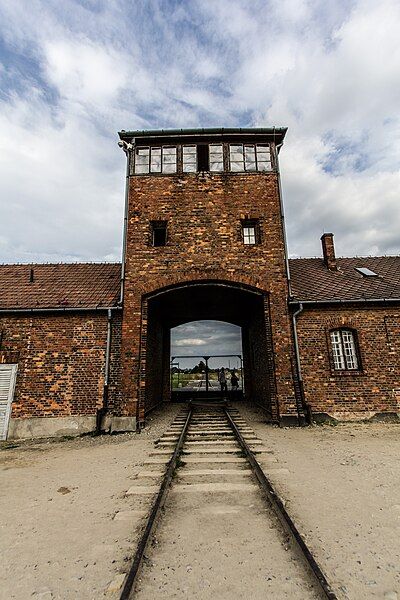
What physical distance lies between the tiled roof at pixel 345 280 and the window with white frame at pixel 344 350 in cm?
122

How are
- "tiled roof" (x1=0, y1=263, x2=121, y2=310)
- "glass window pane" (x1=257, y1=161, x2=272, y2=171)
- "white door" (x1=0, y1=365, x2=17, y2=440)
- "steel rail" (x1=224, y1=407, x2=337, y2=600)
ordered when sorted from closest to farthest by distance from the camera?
1. "steel rail" (x1=224, y1=407, x2=337, y2=600)
2. "white door" (x1=0, y1=365, x2=17, y2=440)
3. "tiled roof" (x1=0, y1=263, x2=121, y2=310)
4. "glass window pane" (x1=257, y1=161, x2=272, y2=171)

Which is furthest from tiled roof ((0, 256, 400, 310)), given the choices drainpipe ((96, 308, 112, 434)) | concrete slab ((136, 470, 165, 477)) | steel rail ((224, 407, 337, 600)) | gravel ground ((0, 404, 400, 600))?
steel rail ((224, 407, 337, 600))

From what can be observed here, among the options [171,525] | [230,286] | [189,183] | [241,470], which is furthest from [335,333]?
[171,525]

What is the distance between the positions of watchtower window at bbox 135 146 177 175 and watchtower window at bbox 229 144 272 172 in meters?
2.31

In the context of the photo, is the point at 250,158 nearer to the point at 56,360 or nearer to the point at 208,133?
the point at 208,133

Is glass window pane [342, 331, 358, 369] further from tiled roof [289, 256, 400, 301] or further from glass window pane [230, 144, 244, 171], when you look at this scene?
glass window pane [230, 144, 244, 171]

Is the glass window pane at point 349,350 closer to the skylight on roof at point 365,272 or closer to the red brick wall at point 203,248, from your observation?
the red brick wall at point 203,248

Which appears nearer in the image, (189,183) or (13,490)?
(13,490)

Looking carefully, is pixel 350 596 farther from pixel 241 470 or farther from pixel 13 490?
pixel 13 490

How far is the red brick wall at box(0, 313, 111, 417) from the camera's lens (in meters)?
9.76

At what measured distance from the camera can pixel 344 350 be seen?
1072cm

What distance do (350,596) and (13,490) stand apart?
5.06 m

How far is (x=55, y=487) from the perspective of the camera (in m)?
5.20

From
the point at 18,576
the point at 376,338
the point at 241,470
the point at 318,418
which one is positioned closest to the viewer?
the point at 18,576
